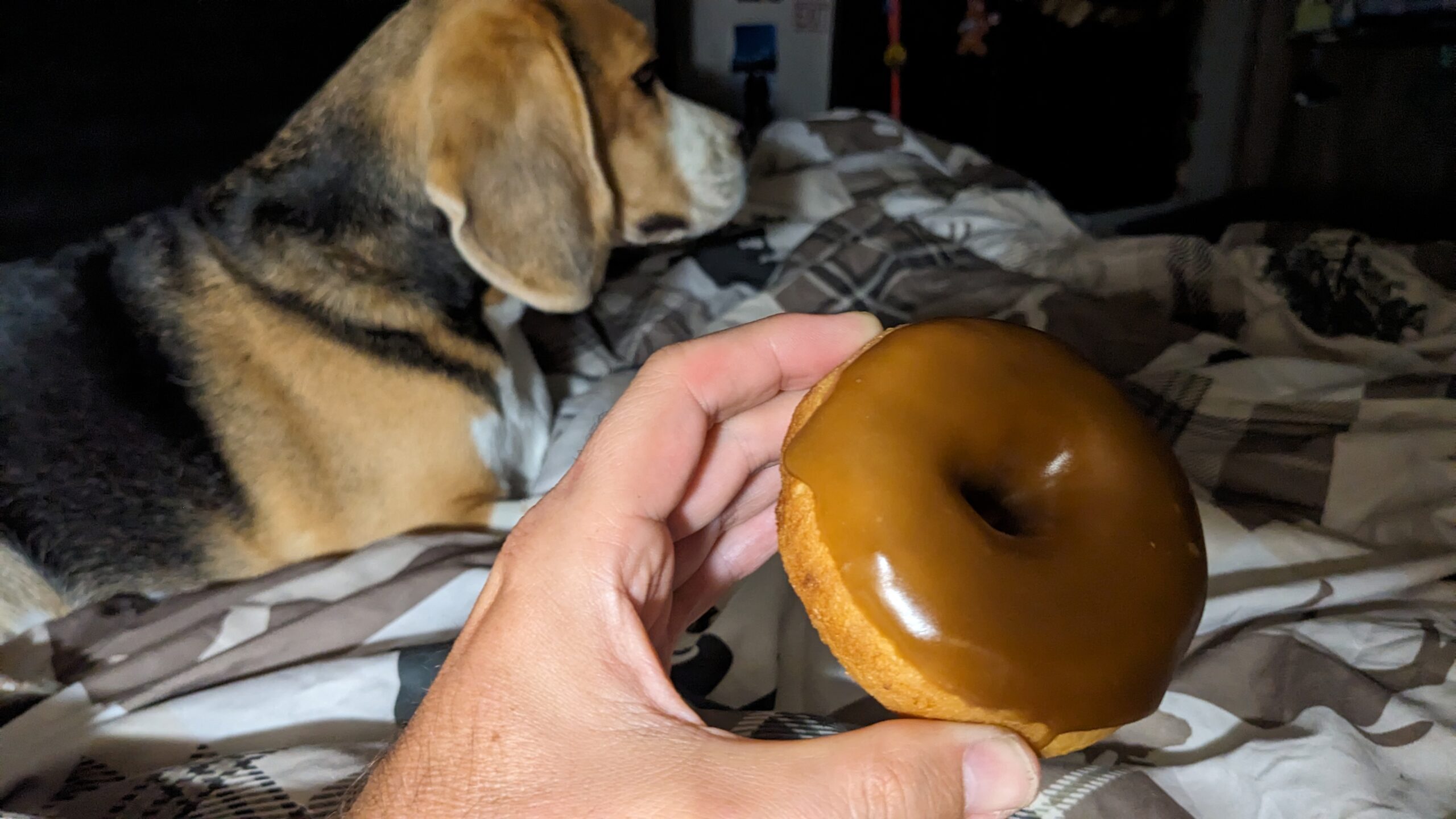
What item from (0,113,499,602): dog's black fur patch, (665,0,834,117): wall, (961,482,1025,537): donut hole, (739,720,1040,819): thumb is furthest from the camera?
(665,0,834,117): wall

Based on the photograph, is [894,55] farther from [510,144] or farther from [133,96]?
[133,96]

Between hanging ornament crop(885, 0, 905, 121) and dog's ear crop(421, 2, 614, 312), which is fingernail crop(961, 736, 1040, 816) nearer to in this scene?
dog's ear crop(421, 2, 614, 312)

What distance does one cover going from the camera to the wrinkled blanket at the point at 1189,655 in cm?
70

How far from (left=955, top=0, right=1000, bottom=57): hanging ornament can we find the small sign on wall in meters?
0.58

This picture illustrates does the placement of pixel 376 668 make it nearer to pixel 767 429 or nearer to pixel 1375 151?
pixel 767 429

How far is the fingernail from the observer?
49cm

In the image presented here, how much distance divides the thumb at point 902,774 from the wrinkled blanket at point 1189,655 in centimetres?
18

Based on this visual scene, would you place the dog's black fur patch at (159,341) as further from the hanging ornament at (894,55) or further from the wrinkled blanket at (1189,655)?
the hanging ornament at (894,55)

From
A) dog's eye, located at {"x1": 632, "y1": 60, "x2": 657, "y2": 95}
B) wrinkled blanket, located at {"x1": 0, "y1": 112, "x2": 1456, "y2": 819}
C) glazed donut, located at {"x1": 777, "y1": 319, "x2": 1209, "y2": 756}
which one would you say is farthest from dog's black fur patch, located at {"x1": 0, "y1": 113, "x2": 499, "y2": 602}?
glazed donut, located at {"x1": 777, "y1": 319, "x2": 1209, "y2": 756}

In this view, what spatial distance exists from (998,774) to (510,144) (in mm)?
1015

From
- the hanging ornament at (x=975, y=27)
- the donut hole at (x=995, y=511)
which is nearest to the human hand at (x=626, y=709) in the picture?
the donut hole at (x=995, y=511)

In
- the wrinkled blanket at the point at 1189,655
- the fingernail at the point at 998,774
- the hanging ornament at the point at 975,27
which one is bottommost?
the wrinkled blanket at the point at 1189,655

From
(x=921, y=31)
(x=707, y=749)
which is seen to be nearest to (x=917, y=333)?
(x=707, y=749)

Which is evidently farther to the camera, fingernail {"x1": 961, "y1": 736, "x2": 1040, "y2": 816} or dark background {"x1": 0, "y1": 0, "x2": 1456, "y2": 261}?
dark background {"x1": 0, "y1": 0, "x2": 1456, "y2": 261}
